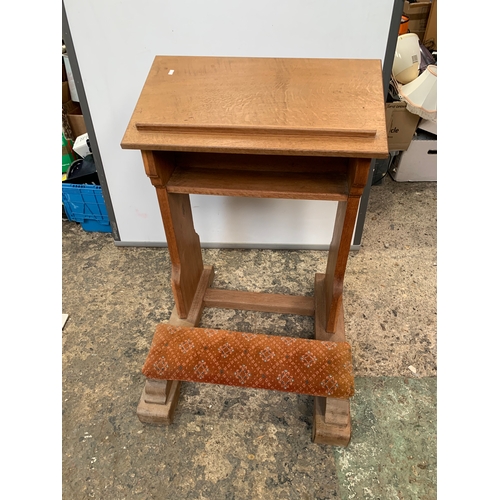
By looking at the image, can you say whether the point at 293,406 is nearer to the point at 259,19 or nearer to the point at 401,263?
the point at 401,263

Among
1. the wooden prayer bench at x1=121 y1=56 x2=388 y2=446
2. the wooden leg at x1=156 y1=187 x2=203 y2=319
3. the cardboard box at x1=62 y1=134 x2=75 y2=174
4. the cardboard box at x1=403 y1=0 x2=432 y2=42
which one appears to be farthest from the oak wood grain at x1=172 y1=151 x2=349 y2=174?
the cardboard box at x1=403 y1=0 x2=432 y2=42

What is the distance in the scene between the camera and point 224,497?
Answer: 4.41 ft

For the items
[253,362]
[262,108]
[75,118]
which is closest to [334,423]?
[253,362]

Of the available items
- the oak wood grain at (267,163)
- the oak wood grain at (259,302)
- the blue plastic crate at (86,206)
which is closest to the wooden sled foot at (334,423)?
the oak wood grain at (259,302)

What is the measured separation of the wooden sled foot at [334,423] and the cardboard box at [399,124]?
4.99 feet

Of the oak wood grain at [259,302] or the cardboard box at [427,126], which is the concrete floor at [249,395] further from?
the cardboard box at [427,126]

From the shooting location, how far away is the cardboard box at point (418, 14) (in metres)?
2.70

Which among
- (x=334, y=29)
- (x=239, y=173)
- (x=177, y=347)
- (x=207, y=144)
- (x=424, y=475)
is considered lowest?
(x=424, y=475)

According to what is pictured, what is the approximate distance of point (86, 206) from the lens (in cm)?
217

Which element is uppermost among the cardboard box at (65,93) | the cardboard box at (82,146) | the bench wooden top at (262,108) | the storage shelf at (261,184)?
the bench wooden top at (262,108)

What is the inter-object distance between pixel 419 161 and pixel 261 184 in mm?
1552

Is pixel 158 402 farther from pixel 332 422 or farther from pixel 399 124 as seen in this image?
pixel 399 124

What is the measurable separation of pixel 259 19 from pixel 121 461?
64.5 inches

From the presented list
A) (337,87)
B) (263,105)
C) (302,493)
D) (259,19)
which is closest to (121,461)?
(302,493)
